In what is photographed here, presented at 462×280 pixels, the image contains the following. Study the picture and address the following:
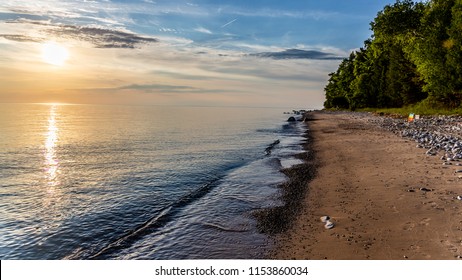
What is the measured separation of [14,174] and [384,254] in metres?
20.6

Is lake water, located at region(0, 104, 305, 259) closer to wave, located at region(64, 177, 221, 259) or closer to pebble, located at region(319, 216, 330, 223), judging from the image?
wave, located at region(64, 177, 221, 259)

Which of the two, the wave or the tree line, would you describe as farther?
the tree line

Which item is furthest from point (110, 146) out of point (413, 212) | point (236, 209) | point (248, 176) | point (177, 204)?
point (413, 212)

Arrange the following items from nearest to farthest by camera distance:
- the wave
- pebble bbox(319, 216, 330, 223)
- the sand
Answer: the sand → the wave → pebble bbox(319, 216, 330, 223)

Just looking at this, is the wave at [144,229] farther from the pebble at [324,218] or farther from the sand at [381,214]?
the pebble at [324,218]

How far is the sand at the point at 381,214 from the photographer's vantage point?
765cm

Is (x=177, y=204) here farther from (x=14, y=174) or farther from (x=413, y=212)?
(x=14, y=174)

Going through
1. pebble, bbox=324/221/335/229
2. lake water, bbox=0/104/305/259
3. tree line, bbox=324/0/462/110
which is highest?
tree line, bbox=324/0/462/110

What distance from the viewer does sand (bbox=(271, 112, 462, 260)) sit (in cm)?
765

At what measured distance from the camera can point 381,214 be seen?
9906 mm

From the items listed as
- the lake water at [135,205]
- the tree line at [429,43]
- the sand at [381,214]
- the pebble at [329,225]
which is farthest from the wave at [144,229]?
the tree line at [429,43]

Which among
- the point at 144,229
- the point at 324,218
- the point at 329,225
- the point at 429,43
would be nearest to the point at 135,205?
the point at 144,229

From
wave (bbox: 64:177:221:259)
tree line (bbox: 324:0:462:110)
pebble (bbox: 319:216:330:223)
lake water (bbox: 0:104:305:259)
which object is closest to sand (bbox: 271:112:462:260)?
pebble (bbox: 319:216:330:223)

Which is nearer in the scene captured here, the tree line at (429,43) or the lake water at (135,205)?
the lake water at (135,205)
